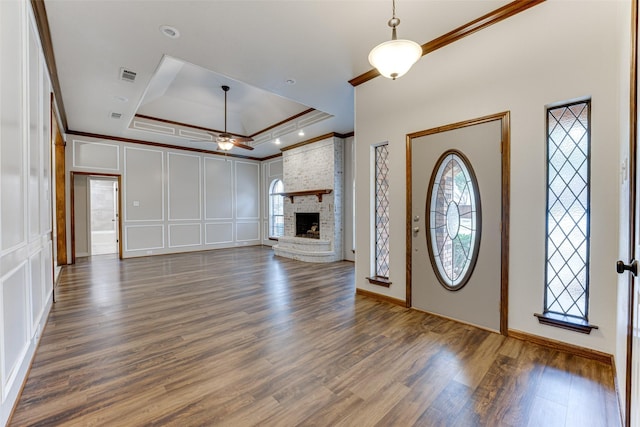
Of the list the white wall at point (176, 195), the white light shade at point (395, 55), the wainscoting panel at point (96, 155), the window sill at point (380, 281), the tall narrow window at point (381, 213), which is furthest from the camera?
the white wall at point (176, 195)

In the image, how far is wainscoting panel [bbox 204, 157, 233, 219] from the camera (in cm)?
852

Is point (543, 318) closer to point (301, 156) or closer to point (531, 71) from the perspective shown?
point (531, 71)

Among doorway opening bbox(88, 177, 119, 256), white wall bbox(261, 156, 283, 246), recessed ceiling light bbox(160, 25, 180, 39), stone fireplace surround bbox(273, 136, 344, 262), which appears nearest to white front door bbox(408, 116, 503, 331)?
recessed ceiling light bbox(160, 25, 180, 39)

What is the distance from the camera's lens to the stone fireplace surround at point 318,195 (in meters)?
6.76

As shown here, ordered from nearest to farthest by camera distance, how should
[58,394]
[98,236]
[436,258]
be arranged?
[58,394] → [436,258] → [98,236]

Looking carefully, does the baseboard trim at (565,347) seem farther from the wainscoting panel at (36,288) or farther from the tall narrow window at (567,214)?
the wainscoting panel at (36,288)

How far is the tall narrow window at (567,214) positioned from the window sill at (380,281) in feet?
5.29

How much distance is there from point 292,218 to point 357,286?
4282mm

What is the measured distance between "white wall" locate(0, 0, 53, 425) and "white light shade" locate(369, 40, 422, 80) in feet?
7.57

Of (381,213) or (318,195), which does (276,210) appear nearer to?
(318,195)

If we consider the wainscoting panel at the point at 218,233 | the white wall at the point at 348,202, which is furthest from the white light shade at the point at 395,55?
the wainscoting panel at the point at 218,233

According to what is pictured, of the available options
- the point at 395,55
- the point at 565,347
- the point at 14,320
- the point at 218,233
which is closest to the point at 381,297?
the point at 565,347

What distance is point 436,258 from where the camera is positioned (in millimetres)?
3152

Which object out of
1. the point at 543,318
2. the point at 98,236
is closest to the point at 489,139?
the point at 543,318
